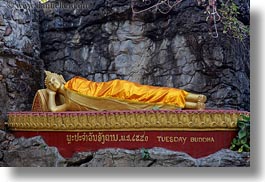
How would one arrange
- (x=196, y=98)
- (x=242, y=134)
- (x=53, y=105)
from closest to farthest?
(x=242, y=134), (x=196, y=98), (x=53, y=105)

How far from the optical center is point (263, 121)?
9.87 feet

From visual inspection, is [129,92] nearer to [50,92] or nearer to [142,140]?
[142,140]

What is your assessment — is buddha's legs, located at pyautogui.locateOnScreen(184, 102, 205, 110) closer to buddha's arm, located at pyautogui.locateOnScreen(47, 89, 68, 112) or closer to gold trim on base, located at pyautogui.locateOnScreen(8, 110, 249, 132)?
gold trim on base, located at pyautogui.locateOnScreen(8, 110, 249, 132)

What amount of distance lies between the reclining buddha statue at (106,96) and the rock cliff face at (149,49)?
6 centimetres

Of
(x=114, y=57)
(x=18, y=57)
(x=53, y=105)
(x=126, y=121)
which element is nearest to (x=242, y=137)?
(x=126, y=121)

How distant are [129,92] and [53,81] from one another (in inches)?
20.7

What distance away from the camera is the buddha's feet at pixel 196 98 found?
10.1 ft

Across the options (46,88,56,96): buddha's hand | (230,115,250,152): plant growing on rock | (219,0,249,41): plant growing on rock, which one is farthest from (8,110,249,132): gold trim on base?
(219,0,249,41): plant growing on rock

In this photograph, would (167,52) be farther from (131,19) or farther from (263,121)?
(263,121)

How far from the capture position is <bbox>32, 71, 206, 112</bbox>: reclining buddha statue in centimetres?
310

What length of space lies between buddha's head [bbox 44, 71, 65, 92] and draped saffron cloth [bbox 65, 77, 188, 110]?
0.05 m

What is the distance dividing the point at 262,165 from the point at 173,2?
1202 millimetres

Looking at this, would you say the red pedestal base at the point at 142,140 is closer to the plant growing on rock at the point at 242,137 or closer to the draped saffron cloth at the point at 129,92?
the plant growing on rock at the point at 242,137

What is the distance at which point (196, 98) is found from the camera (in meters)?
3.09
